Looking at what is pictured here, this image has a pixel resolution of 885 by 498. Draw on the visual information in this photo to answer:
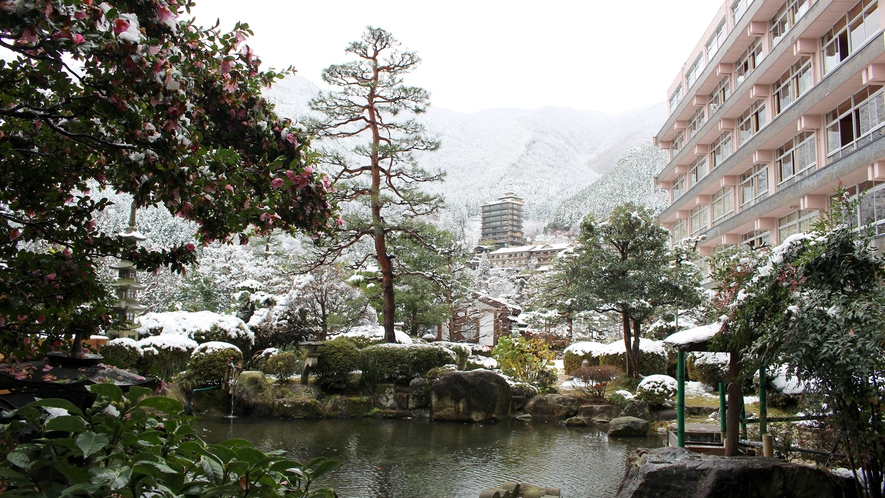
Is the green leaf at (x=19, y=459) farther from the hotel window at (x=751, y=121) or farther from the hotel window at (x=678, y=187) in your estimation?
the hotel window at (x=678, y=187)

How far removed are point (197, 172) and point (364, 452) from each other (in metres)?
7.56

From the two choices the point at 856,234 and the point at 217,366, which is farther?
the point at 217,366

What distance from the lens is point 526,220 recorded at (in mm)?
117938

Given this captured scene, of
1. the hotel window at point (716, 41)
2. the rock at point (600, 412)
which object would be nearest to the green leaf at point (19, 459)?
the rock at point (600, 412)

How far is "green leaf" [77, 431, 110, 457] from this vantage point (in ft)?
5.16

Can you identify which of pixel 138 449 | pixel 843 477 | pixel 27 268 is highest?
pixel 27 268

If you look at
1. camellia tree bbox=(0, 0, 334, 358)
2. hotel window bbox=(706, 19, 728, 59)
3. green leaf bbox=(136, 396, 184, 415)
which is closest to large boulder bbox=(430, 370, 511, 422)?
camellia tree bbox=(0, 0, 334, 358)

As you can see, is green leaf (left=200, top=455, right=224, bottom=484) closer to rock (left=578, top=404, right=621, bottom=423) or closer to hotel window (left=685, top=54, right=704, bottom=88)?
rock (left=578, top=404, right=621, bottom=423)

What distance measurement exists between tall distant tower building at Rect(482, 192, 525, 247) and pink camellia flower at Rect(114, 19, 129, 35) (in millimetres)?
86967

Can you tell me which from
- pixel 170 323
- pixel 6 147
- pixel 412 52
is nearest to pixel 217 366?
pixel 170 323

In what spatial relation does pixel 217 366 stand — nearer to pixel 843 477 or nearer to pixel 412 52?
pixel 412 52

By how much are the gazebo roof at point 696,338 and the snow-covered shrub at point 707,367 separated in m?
9.60

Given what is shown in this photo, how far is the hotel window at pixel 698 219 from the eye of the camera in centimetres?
2727

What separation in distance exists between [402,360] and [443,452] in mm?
5518
